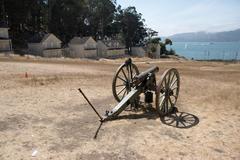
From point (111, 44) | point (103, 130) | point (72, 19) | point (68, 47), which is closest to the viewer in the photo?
point (103, 130)

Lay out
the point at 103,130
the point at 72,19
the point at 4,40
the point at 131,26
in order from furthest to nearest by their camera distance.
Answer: the point at 131,26
the point at 72,19
the point at 4,40
the point at 103,130

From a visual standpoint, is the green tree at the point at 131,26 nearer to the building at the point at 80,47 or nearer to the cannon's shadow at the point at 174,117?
the building at the point at 80,47

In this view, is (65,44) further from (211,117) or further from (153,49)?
(211,117)

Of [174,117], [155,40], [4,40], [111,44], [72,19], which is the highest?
[72,19]

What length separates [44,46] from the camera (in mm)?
47062

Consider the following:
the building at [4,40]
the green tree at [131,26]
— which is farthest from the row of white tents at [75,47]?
the green tree at [131,26]

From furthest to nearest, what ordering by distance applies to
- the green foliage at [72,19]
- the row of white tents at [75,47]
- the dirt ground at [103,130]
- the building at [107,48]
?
the building at [107,48] → the green foliage at [72,19] → the row of white tents at [75,47] → the dirt ground at [103,130]

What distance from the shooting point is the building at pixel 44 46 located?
47031 millimetres

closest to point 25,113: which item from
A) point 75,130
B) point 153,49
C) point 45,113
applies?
point 45,113

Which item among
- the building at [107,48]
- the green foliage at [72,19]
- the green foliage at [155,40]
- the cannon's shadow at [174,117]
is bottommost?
the cannon's shadow at [174,117]

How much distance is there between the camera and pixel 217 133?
25.5 ft

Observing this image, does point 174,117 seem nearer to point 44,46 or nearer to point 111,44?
point 44,46

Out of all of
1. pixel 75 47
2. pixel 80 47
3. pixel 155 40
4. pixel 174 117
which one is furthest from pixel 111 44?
pixel 174 117

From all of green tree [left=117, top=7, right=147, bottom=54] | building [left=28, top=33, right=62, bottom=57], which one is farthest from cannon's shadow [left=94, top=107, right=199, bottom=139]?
green tree [left=117, top=7, right=147, bottom=54]
